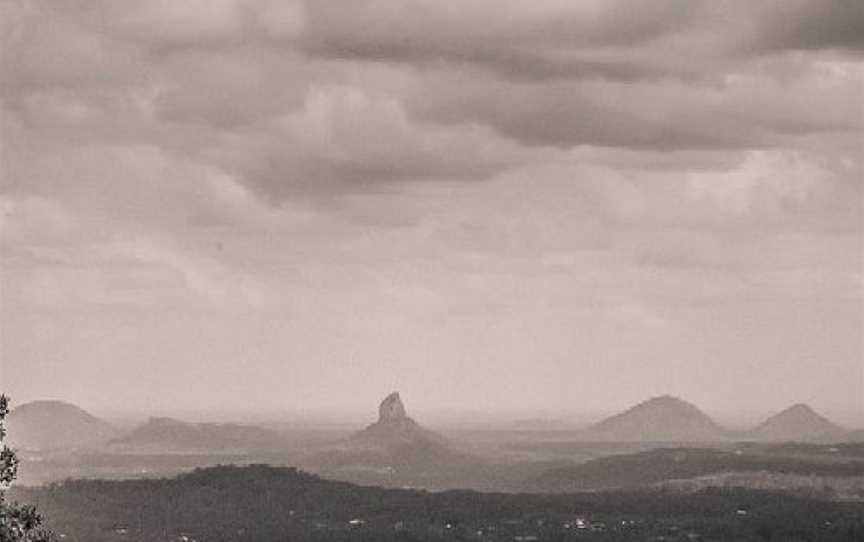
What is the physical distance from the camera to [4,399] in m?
78.1

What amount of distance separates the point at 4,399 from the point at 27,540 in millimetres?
7509

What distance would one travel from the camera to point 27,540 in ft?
243

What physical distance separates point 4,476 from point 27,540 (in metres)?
4.02

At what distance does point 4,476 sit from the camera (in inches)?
3017

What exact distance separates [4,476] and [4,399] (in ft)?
12.3

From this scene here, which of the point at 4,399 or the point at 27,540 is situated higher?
the point at 4,399
